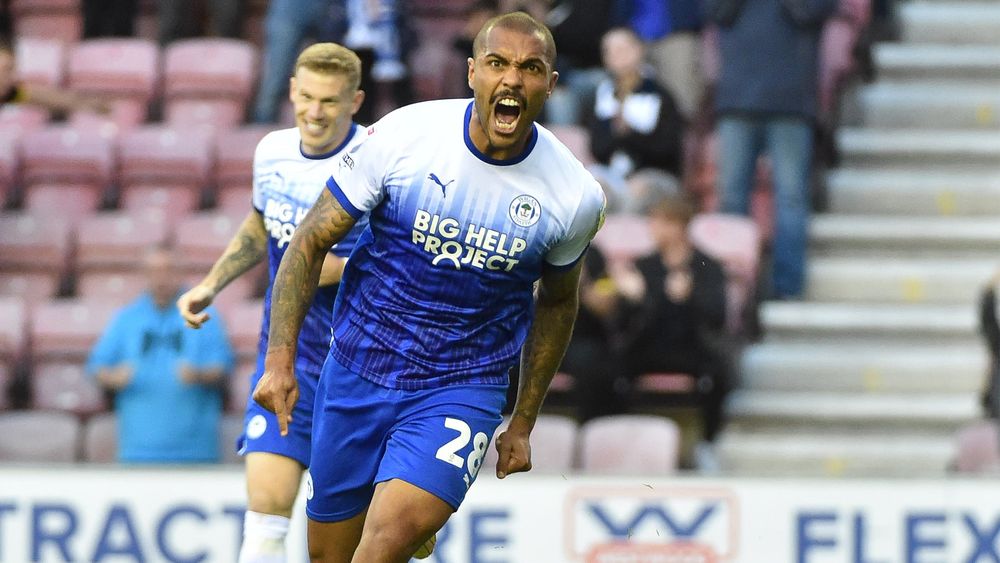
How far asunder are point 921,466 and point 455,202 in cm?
539

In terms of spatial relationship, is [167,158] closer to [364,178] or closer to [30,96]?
[30,96]

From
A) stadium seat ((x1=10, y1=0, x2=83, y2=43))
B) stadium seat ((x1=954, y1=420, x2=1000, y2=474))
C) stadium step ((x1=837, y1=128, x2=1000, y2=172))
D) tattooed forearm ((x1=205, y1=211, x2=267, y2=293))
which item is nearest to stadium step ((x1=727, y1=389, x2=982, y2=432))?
stadium seat ((x1=954, y1=420, x2=1000, y2=474))

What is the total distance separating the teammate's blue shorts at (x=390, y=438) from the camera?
5.34 metres

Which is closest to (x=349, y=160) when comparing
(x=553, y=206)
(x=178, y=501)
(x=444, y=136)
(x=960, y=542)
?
(x=444, y=136)

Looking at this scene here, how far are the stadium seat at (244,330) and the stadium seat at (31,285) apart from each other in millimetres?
1271

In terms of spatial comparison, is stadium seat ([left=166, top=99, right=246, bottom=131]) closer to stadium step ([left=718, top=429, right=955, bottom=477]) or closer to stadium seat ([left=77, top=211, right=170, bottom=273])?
stadium seat ([left=77, top=211, right=170, bottom=273])

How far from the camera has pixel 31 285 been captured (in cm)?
1077

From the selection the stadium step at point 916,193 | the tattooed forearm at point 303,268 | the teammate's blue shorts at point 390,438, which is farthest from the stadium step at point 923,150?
the tattooed forearm at point 303,268

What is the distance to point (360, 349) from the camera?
5508mm

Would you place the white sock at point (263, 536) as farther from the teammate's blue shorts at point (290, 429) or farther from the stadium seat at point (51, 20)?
the stadium seat at point (51, 20)

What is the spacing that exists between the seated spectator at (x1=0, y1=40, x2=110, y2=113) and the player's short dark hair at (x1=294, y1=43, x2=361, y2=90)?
4123 mm

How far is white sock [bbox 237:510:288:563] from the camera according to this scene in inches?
253

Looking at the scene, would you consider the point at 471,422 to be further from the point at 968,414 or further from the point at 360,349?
the point at 968,414

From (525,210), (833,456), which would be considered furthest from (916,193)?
(525,210)
